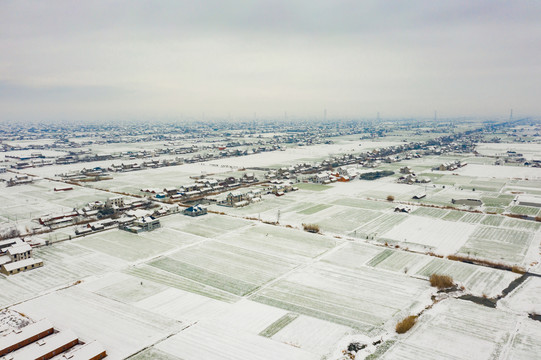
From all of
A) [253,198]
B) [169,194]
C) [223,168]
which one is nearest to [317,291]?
[253,198]

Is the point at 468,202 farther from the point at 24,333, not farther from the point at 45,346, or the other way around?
the point at 24,333

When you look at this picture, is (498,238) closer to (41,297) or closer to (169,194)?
(41,297)

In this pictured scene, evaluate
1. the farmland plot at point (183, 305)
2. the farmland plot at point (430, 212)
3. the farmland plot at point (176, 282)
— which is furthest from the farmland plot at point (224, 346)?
the farmland plot at point (430, 212)

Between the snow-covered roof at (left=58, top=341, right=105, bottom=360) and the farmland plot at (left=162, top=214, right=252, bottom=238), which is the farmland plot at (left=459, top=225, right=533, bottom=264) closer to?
the farmland plot at (left=162, top=214, right=252, bottom=238)

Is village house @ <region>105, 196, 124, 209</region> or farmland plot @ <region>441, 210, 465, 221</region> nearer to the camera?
farmland plot @ <region>441, 210, 465, 221</region>

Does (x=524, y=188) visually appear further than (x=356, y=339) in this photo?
Yes

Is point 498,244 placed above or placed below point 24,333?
below

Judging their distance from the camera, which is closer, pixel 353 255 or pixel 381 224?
pixel 353 255

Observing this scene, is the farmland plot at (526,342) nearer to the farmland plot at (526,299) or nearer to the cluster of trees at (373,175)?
the farmland plot at (526,299)

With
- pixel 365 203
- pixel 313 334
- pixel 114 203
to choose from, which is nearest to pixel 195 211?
pixel 114 203

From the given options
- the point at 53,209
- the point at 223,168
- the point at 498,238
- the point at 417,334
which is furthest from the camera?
the point at 223,168

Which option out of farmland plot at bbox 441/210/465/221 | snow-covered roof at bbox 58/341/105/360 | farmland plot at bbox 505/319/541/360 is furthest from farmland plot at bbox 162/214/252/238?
farmland plot at bbox 505/319/541/360
